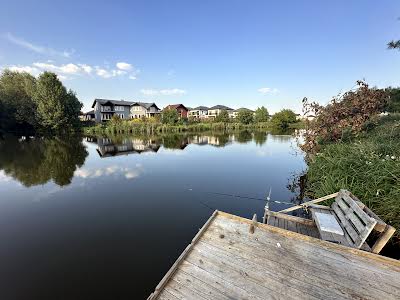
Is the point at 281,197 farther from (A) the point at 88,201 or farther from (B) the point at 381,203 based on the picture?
(A) the point at 88,201

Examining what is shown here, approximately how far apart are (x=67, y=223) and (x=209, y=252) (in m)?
5.49

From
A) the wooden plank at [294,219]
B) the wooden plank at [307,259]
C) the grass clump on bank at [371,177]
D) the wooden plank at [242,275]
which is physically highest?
the grass clump on bank at [371,177]

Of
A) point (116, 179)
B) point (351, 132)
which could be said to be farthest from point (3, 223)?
point (351, 132)

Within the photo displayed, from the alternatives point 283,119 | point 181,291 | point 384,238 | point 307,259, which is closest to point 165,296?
point 181,291

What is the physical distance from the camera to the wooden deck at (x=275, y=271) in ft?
8.55

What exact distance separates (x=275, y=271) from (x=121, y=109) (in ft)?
229

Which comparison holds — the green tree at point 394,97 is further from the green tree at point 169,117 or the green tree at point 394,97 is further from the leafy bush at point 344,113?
the green tree at point 169,117

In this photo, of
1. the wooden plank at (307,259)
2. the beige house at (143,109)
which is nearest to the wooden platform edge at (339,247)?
the wooden plank at (307,259)

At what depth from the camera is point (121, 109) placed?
6612cm

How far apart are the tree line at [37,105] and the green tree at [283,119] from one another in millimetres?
54894

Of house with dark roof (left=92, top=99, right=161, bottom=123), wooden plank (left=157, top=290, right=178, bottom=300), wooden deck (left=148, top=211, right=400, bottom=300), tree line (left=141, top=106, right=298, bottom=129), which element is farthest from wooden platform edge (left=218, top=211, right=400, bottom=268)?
house with dark roof (left=92, top=99, right=161, bottom=123)

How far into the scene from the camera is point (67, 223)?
6633 millimetres

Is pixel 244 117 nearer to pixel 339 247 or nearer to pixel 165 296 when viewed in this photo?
pixel 339 247

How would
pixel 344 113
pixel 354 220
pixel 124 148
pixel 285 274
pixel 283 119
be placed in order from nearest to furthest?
pixel 285 274
pixel 354 220
pixel 344 113
pixel 124 148
pixel 283 119
